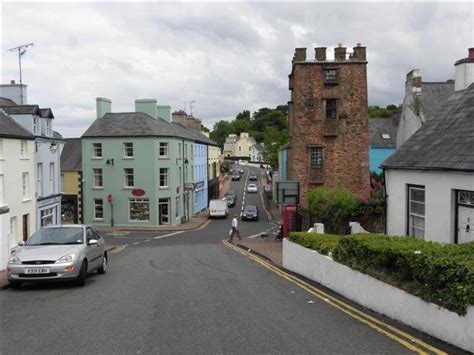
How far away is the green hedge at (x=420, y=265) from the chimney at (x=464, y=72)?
29.4 ft

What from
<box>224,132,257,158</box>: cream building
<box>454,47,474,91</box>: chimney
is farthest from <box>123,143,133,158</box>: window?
<box>224,132,257,158</box>: cream building

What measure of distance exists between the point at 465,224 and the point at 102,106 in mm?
40712

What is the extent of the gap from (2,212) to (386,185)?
1297 cm

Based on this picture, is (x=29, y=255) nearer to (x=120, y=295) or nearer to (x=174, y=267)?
(x=120, y=295)

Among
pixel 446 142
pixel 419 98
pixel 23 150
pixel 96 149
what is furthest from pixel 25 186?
pixel 419 98

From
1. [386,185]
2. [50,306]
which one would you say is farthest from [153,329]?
[386,185]

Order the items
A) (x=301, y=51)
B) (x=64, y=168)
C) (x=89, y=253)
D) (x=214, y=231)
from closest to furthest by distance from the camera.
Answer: (x=89, y=253) < (x=301, y=51) < (x=214, y=231) < (x=64, y=168)

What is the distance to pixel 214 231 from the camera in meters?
42.4

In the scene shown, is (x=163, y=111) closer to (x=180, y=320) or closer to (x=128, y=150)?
(x=128, y=150)

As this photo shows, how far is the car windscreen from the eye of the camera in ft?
42.2

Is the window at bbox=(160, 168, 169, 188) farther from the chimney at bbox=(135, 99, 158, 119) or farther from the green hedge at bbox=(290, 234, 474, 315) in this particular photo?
the green hedge at bbox=(290, 234, 474, 315)

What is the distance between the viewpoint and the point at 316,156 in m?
37.6

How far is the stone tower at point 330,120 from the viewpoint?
36.9 meters

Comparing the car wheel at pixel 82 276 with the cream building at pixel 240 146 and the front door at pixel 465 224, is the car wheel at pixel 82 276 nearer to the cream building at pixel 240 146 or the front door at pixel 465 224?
the front door at pixel 465 224
